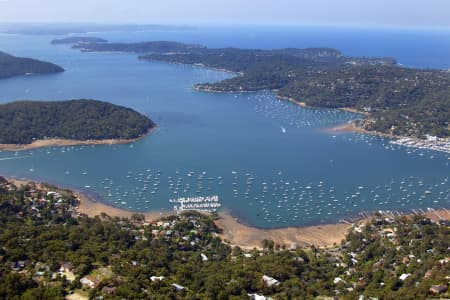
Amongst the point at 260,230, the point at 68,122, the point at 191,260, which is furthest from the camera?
the point at 68,122

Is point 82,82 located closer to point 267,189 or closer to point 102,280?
point 267,189

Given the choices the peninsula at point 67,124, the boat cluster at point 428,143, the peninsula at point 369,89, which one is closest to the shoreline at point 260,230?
the boat cluster at point 428,143

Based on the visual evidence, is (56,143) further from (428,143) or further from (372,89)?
(372,89)

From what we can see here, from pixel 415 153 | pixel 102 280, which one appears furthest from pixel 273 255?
pixel 415 153

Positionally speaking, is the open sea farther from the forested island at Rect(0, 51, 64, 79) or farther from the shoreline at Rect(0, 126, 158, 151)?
the forested island at Rect(0, 51, 64, 79)

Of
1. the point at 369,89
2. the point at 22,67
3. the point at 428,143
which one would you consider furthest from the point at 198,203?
the point at 22,67

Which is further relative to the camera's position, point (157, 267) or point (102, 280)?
point (157, 267)
